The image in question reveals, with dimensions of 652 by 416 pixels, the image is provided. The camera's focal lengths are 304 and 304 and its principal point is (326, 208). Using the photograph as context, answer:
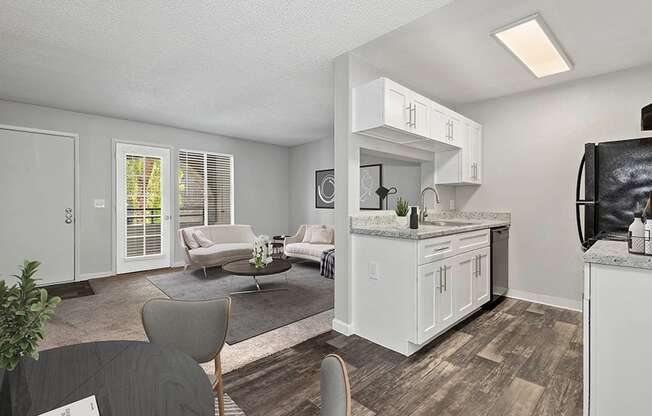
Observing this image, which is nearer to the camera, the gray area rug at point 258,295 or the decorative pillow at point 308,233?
the gray area rug at point 258,295

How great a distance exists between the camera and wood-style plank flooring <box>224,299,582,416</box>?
1783mm

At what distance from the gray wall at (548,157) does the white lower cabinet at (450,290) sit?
83cm

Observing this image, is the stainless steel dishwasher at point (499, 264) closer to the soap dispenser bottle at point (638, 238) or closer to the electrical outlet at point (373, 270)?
the electrical outlet at point (373, 270)

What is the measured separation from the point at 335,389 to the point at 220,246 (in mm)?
4964

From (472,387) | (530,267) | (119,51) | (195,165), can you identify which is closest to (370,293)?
(472,387)

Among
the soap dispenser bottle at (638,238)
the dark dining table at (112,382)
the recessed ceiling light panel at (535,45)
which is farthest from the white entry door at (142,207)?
the soap dispenser bottle at (638,238)

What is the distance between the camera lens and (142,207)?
534cm

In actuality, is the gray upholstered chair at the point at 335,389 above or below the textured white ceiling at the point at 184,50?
below

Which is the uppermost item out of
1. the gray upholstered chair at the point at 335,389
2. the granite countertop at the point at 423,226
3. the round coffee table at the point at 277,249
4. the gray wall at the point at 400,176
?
the gray wall at the point at 400,176

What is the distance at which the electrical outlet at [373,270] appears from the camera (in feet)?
8.54

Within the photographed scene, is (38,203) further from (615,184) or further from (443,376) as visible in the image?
(615,184)

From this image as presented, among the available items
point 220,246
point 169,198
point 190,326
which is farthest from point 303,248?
point 190,326

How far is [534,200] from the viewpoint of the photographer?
143 inches

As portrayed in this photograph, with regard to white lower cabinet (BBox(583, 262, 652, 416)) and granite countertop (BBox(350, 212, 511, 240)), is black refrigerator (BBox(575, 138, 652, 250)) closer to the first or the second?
granite countertop (BBox(350, 212, 511, 240))
